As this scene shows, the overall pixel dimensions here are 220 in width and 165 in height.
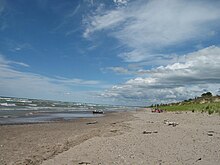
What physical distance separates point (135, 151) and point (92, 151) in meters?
1.68

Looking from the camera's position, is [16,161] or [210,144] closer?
[16,161]

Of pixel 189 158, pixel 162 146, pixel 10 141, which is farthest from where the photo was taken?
pixel 10 141

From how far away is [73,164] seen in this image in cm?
797

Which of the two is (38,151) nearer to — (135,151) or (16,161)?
(16,161)

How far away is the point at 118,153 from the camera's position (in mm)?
9227

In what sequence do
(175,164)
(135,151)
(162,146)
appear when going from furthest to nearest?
(162,146) < (135,151) < (175,164)

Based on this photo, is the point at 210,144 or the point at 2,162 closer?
Result: the point at 2,162

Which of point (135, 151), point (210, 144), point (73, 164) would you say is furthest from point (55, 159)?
point (210, 144)

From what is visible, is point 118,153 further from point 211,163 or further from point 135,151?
point 211,163

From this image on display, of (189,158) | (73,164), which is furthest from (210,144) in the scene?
(73,164)

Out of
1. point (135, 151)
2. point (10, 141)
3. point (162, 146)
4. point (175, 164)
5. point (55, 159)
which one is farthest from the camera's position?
point (10, 141)

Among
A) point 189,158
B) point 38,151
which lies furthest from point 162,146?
point 38,151

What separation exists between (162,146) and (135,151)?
1.49m

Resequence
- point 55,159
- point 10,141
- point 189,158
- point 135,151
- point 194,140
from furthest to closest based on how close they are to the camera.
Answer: point 10,141
point 194,140
point 135,151
point 55,159
point 189,158
